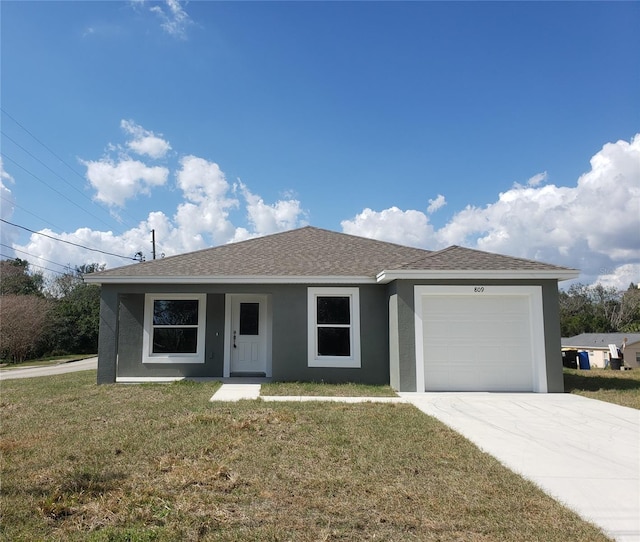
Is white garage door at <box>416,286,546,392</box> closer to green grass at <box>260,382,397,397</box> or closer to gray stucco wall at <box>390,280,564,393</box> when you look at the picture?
gray stucco wall at <box>390,280,564,393</box>

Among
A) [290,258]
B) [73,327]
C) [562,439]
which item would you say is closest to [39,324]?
[73,327]

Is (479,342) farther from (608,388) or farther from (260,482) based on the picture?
(260,482)

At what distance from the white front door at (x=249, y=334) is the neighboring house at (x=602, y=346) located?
28552mm

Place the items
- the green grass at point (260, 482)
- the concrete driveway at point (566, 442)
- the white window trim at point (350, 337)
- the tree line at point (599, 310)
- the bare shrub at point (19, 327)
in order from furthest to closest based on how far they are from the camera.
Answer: the tree line at point (599, 310) → the bare shrub at point (19, 327) → the white window trim at point (350, 337) → the concrete driveway at point (566, 442) → the green grass at point (260, 482)

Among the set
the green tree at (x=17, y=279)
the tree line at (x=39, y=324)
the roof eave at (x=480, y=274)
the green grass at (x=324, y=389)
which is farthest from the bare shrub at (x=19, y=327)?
the roof eave at (x=480, y=274)

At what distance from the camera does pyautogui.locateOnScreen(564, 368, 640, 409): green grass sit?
353 inches

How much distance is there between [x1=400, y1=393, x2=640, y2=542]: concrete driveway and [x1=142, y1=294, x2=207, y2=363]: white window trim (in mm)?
6108

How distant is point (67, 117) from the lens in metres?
13.6

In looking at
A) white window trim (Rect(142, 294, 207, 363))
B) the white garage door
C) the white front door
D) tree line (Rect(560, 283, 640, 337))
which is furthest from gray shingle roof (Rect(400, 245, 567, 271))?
tree line (Rect(560, 283, 640, 337))

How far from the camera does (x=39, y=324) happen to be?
84.1 feet

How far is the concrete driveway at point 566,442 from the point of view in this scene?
3852 millimetres

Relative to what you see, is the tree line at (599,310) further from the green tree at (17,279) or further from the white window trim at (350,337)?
the green tree at (17,279)

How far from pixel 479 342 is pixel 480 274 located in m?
1.67

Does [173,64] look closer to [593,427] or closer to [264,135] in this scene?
[264,135]
